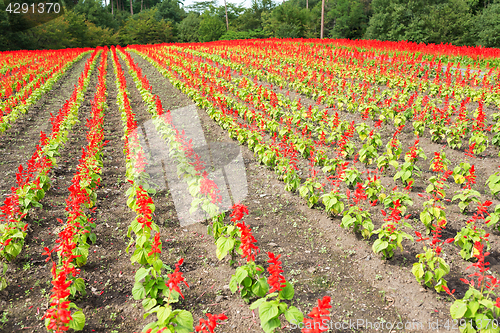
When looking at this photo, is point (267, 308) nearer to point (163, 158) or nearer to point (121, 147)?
point (163, 158)

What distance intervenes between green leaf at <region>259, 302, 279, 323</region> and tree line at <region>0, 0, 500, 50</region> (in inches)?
1577

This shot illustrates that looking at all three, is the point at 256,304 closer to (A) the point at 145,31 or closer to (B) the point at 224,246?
(B) the point at 224,246

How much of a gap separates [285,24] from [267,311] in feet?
173

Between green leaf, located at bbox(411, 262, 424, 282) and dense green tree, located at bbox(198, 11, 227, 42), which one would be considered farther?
dense green tree, located at bbox(198, 11, 227, 42)

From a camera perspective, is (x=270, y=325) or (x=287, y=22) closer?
(x=270, y=325)

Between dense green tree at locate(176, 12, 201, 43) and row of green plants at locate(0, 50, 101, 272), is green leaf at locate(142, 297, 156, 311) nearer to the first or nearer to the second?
row of green plants at locate(0, 50, 101, 272)

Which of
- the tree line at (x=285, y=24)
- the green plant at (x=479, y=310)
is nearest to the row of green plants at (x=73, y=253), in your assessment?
the green plant at (x=479, y=310)

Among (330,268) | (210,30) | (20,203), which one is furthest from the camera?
(210,30)

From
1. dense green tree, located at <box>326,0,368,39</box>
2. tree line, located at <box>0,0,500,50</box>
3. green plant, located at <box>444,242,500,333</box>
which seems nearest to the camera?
green plant, located at <box>444,242,500,333</box>

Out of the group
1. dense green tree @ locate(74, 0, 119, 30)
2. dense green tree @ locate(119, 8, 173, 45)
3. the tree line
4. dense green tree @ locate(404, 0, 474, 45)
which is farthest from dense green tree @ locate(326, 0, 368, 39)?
dense green tree @ locate(74, 0, 119, 30)

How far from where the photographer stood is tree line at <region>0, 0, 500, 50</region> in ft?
121

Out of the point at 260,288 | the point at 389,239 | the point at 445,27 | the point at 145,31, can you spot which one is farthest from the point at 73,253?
the point at 145,31

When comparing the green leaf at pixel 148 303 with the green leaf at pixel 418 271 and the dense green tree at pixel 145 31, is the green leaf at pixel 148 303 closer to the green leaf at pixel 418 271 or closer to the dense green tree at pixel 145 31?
the green leaf at pixel 418 271

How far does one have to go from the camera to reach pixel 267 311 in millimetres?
2867
